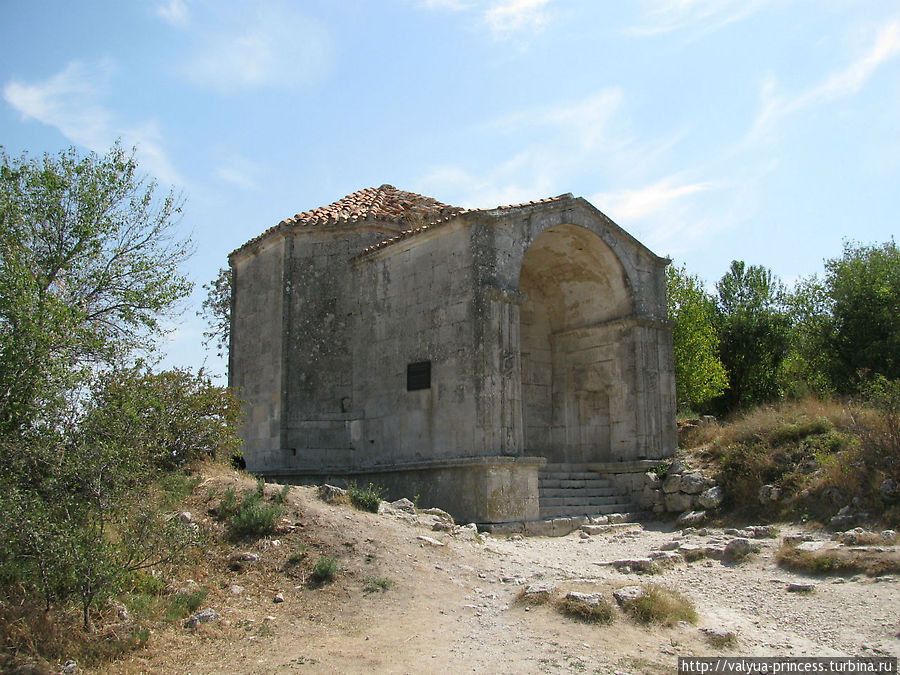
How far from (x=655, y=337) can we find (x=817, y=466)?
4.34m

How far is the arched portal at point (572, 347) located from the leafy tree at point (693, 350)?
22.9ft

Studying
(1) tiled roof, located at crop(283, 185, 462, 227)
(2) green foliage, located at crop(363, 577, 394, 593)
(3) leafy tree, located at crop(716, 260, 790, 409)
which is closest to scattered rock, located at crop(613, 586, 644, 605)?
(2) green foliage, located at crop(363, 577, 394, 593)

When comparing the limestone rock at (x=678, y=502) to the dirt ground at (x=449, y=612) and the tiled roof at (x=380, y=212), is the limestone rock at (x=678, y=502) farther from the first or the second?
the tiled roof at (x=380, y=212)

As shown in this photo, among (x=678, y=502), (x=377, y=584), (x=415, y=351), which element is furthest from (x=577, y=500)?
(x=377, y=584)

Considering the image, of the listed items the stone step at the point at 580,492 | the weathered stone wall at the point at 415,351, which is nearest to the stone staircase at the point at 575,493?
the stone step at the point at 580,492

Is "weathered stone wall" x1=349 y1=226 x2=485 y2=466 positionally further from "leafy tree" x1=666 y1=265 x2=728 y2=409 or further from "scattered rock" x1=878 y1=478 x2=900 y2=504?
"leafy tree" x1=666 y1=265 x2=728 y2=409

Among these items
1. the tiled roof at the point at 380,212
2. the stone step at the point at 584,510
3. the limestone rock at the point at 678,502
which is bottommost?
the stone step at the point at 584,510

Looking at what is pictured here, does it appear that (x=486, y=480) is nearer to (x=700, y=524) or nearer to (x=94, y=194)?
(x=700, y=524)

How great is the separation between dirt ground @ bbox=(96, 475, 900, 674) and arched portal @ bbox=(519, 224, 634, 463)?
6183 mm

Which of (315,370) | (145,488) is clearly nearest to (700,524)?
(315,370)

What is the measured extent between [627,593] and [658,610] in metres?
0.41

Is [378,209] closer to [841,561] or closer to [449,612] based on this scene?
[449,612]

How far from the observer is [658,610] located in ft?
24.3

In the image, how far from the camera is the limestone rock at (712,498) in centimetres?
1338
